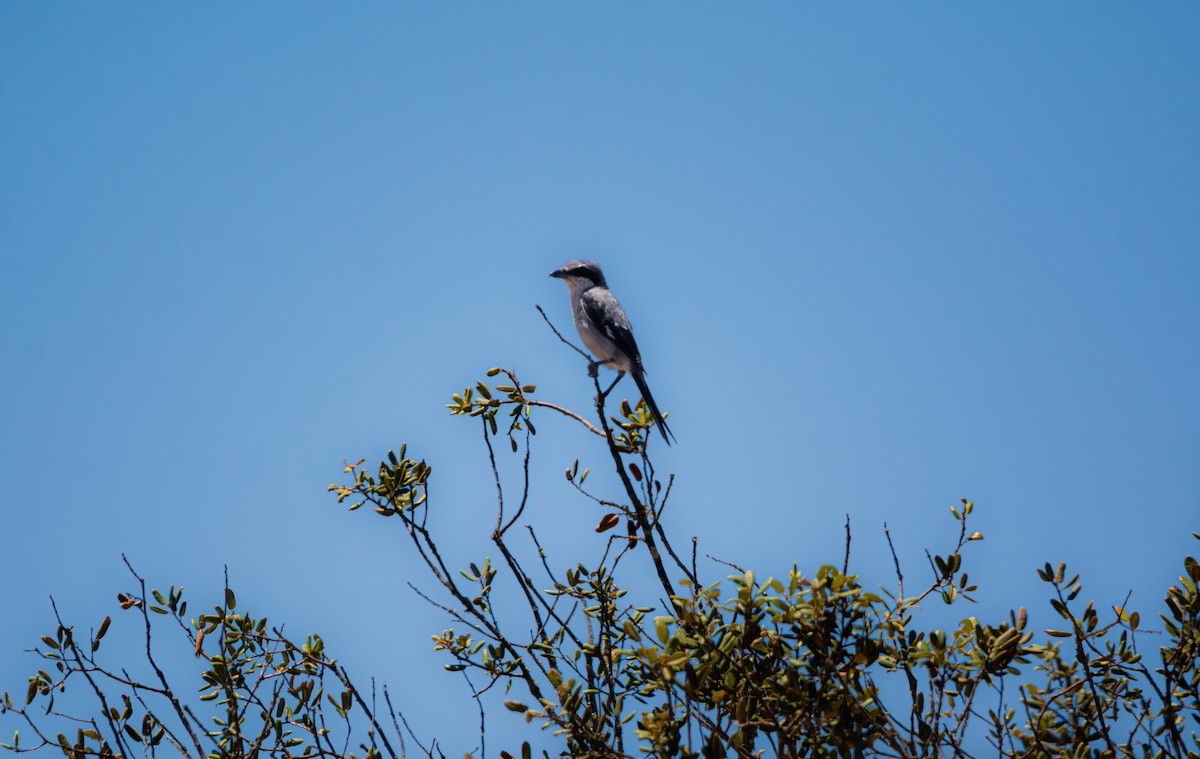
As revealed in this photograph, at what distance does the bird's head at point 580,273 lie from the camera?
967 centimetres

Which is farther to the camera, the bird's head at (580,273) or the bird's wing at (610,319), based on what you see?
the bird's head at (580,273)

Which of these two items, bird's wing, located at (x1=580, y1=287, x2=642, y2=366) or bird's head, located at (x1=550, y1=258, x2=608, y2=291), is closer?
bird's wing, located at (x1=580, y1=287, x2=642, y2=366)

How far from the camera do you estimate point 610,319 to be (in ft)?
29.8

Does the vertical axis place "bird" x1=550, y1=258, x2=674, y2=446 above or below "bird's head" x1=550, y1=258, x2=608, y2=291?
below

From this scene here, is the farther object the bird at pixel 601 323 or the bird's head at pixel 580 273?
the bird's head at pixel 580 273

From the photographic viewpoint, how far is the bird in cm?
886

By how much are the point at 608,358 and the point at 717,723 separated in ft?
18.0

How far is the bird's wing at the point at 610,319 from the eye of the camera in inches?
350

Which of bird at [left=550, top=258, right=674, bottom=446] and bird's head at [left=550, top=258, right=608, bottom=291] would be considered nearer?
bird at [left=550, top=258, right=674, bottom=446]

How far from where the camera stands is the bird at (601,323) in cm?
886

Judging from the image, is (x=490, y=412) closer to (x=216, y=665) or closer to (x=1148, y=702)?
(x=216, y=665)

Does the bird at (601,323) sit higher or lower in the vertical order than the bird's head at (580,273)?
lower

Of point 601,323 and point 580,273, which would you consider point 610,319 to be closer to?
point 601,323

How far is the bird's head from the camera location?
9672 mm
